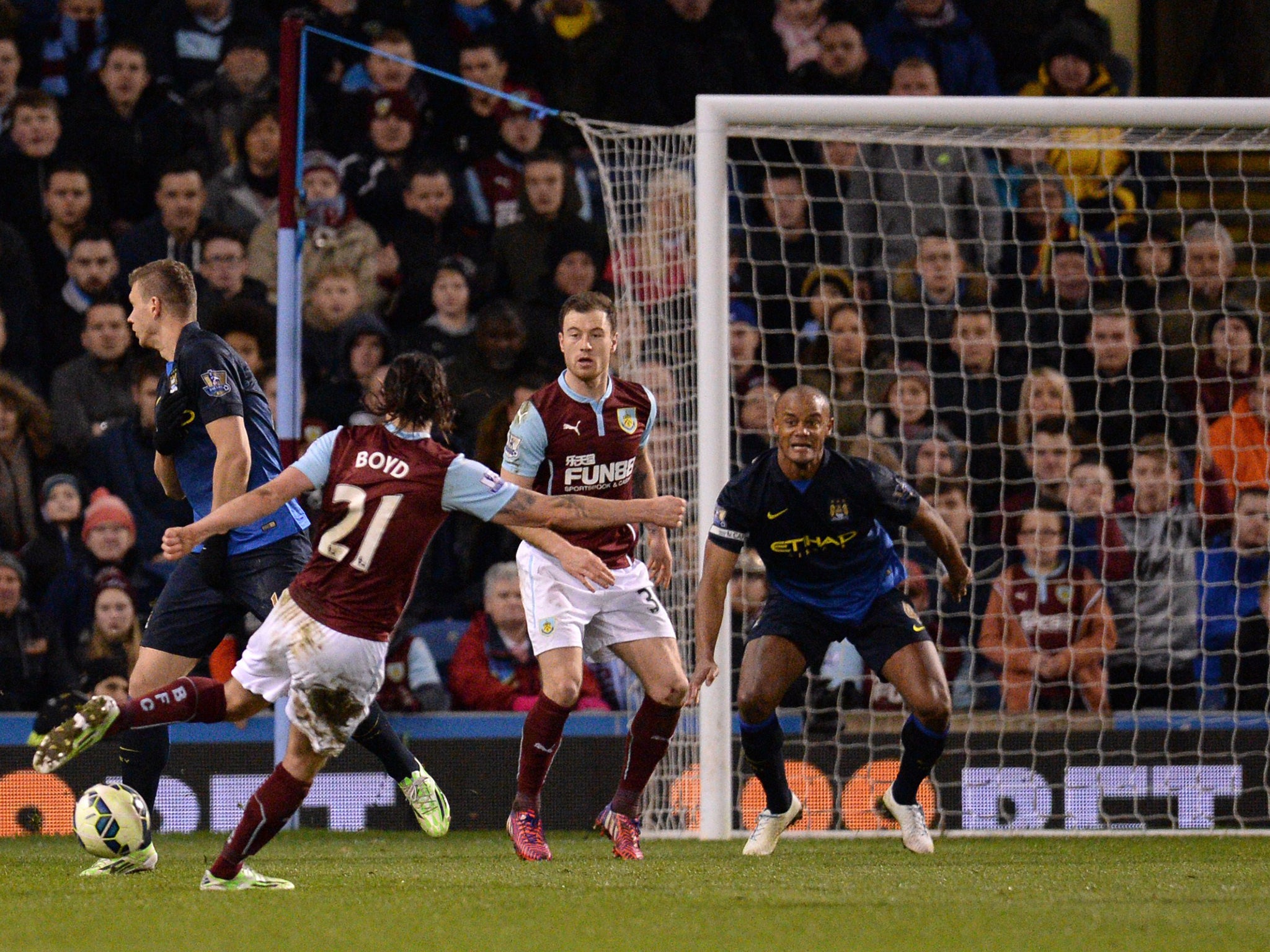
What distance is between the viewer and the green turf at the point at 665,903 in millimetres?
4082

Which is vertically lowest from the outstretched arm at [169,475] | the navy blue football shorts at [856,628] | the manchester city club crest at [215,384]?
the navy blue football shorts at [856,628]

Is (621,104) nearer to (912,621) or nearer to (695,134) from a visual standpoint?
(695,134)

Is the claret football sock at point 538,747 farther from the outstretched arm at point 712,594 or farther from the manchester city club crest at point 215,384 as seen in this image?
the manchester city club crest at point 215,384

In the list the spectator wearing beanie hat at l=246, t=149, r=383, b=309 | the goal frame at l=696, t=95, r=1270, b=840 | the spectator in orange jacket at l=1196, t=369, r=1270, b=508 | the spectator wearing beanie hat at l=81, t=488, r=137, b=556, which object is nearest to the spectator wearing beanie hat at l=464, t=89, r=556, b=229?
the spectator wearing beanie hat at l=246, t=149, r=383, b=309

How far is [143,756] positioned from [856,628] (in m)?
2.78

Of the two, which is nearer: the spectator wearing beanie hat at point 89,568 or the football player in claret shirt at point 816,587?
the football player in claret shirt at point 816,587

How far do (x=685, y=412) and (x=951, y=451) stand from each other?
1.70 meters

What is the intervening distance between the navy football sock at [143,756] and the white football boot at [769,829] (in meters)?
2.27

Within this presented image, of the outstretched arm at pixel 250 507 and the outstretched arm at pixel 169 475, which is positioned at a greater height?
the outstretched arm at pixel 169 475

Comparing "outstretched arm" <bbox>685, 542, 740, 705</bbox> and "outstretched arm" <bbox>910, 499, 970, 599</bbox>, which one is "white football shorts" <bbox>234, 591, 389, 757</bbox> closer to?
"outstretched arm" <bbox>685, 542, 740, 705</bbox>

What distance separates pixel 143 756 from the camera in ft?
19.5

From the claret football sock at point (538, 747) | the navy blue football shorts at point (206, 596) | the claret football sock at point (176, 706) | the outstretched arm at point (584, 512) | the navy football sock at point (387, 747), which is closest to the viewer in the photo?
the outstretched arm at point (584, 512)

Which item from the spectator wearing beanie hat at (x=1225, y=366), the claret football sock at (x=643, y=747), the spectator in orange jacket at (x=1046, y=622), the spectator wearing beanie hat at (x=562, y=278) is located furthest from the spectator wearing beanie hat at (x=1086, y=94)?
the claret football sock at (x=643, y=747)

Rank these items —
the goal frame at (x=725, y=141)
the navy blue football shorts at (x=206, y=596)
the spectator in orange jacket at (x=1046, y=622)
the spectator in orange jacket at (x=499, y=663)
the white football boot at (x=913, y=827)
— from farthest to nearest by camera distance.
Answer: the spectator in orange jacket at (x=1046, y=622) → the spectator in orange jacket at (x=499, y=663) → the goal frame at (x=725, y=141) → the white football boot at (x=913, y=827) → the navy blue football shorts at (x=206, y=596)
